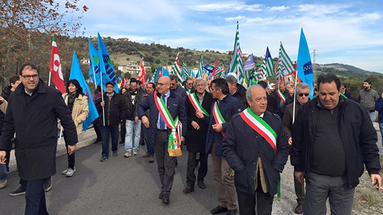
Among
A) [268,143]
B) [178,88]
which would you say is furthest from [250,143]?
[178,88]

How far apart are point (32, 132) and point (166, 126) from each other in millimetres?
2022

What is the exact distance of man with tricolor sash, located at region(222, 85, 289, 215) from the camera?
111 inches

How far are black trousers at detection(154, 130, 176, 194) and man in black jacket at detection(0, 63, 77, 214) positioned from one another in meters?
1.71

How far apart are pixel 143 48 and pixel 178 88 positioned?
3577 inches

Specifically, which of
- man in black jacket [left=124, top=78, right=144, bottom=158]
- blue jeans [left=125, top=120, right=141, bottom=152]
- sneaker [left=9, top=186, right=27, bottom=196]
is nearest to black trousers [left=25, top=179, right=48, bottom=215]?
sneaker [left=9, top=186, right=27, bottom=196]

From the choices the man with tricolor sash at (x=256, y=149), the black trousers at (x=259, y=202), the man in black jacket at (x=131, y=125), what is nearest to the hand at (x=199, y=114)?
the man with tricolor sash at (x=256, y=149)

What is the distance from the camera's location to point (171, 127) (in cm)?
446

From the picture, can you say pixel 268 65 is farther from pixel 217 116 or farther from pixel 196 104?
pixel 217 116

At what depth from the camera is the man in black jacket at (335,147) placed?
2.56 meters

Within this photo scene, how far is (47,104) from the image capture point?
338cm

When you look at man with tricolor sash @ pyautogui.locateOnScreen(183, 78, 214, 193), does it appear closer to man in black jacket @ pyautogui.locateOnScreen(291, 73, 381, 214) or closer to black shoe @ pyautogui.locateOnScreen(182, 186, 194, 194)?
black shoe @ pyautogui.locateOnScreen(182, 186, 194, 194)

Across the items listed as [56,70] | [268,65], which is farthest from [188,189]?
[268,65]

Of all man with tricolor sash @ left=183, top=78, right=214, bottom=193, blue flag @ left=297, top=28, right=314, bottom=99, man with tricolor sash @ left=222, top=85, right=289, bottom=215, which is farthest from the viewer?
man with tricolor sash @ left=183, top=78, right=214, bottom=193

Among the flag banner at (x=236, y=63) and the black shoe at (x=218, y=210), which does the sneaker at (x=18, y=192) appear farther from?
the flag banner at (x=236, y=63)
